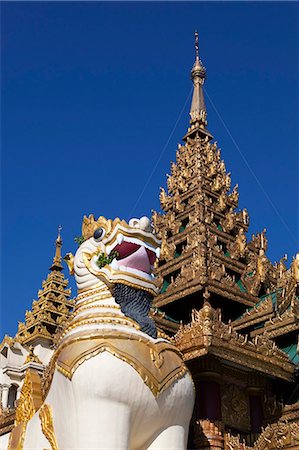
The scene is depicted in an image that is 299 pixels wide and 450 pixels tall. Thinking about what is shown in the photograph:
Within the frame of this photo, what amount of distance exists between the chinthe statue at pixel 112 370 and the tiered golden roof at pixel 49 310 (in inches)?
532

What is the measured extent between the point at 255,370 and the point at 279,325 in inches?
68.8

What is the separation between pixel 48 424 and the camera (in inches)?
299

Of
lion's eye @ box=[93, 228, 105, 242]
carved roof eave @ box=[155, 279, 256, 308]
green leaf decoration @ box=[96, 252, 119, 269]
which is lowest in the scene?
green leaf decoration @ box=[96, 252, 119, 269]

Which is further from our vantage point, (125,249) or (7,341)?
(7,341)

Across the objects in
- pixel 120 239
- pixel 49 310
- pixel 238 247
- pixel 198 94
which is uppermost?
pixel 198 94

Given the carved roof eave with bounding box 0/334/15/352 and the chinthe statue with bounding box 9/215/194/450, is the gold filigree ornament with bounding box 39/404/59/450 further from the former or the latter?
the carved roof eave with bounding box 0/334/15/352

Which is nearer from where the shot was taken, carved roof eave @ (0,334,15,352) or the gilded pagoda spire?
the gilded pagoda spire

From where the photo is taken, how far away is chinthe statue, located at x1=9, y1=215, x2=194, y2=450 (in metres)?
7.07

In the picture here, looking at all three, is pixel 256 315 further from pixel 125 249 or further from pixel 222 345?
pixel 125 249

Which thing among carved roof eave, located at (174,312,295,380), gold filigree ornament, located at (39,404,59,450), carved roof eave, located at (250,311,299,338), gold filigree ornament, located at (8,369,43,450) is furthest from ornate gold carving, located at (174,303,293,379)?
gold filigree ornament, located at (39,404,59,450)

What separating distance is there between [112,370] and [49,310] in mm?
16269

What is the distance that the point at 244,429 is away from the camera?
9.92 m

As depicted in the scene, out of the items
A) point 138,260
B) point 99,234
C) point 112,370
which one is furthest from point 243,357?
point 112,370

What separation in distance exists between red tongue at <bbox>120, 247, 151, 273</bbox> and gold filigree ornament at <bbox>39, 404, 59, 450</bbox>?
1969 mm
